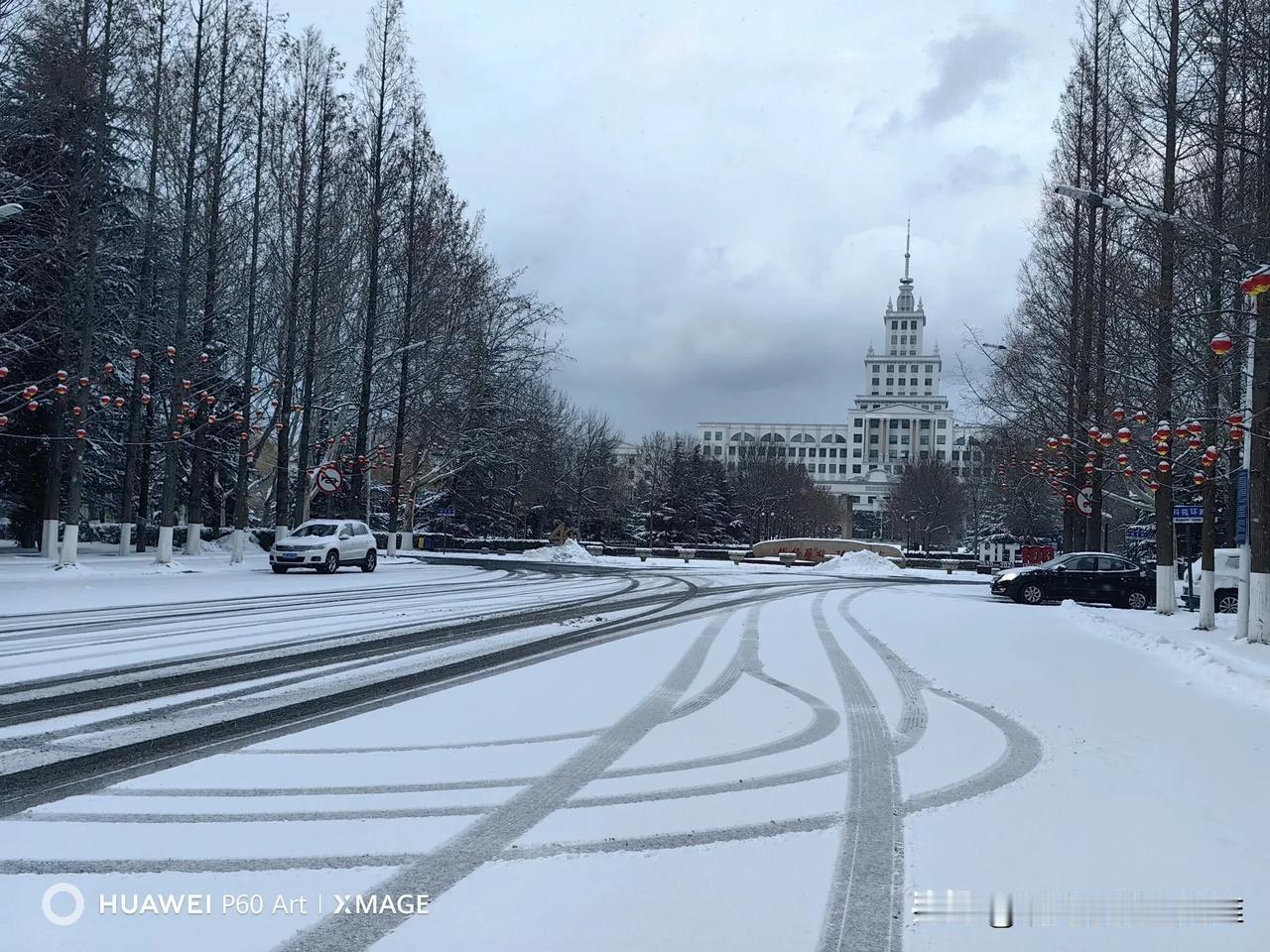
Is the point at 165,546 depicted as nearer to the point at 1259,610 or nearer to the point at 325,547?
the point at 325,547

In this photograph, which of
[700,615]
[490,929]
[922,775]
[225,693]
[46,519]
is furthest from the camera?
[46,519]

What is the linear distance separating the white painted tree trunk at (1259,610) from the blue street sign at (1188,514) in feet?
16.3

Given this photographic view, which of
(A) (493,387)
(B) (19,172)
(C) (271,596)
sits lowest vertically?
(C) (271,596)

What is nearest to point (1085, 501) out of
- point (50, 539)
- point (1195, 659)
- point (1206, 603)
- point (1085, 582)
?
→ point (1085, 582)

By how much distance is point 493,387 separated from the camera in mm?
44250

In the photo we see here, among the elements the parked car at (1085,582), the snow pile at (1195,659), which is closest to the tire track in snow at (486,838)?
the snow pile at (1195,659)

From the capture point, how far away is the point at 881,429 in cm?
15662

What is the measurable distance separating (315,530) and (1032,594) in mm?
20871

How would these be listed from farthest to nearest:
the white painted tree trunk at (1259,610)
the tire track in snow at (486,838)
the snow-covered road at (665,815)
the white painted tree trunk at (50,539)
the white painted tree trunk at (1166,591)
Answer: the white painted tree trunk at (50,539) < the white painted tree trunk at (1166,591) < the white painted tree trunk at (1259,610) < the snow-covered road at (665,815) < the tire track in snow at (486,838)

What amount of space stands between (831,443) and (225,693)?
158847mm

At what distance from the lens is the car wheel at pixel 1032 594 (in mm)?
26188

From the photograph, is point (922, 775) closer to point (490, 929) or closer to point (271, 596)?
point (490, 929)

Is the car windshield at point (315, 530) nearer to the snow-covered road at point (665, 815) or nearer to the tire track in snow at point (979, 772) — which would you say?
the snow-covered road at point (665, 815)

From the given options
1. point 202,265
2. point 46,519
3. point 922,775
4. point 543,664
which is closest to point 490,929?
point 922,775
